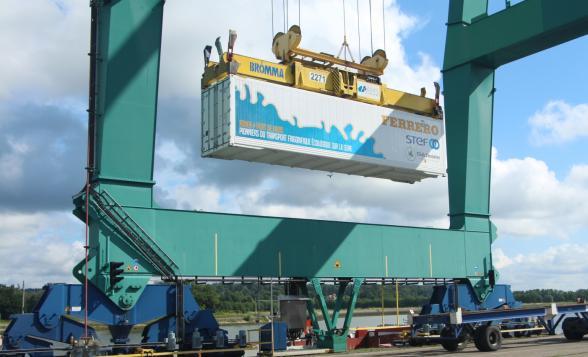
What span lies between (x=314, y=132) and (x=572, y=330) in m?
12.6

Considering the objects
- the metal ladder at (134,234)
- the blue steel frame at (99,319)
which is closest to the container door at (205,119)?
the metal ladder at (134,234)

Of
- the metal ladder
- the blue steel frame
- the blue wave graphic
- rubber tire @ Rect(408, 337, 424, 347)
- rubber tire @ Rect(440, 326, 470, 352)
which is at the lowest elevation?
rubber tire @ Rect(408, 337, 424, 347)

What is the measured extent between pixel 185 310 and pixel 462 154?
16.1 metres

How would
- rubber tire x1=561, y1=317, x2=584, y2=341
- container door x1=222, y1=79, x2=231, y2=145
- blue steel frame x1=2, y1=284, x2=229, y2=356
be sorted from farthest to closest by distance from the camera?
1. rubber tire x1=561, y1=317, x2=584, y2=341
2. container door x1=222, y1=79, x2=231, y2=145
3. blue steel frame x1=2, y1=284, x2=229, y2=356

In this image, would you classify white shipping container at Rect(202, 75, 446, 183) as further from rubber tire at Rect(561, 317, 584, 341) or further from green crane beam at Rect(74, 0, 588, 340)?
rubber tire at Rect(561, 317, 584, 341)

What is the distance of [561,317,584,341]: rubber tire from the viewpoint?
2583 cm

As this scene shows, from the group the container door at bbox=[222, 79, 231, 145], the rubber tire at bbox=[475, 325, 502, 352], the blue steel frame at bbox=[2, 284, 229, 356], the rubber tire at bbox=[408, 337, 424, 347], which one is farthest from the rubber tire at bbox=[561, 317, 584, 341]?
the container door at bbox=[222, 79, 231, 145]

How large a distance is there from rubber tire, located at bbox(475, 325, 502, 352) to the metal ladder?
1034 cm

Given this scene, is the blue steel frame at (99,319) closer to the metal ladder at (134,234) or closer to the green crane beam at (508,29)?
the metal ladder at (134,234)

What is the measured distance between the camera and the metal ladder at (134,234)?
21.4 meters

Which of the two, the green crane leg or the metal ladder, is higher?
the metal ladder

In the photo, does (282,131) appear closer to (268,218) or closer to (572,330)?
(268,218)

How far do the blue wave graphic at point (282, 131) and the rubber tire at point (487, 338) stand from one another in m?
8.31

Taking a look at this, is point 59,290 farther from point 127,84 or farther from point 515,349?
point 515,349
